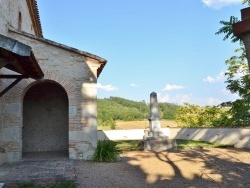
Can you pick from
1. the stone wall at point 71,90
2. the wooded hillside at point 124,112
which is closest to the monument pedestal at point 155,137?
the stone wall at point 71,90

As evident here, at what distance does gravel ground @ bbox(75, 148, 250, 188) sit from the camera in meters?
6.91

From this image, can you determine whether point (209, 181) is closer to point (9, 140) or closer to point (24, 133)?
point (9, 140)

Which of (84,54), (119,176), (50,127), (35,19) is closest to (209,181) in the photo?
(119,176)

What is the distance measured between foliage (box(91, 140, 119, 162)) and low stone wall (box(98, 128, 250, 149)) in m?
7.90

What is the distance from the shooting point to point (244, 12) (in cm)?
270

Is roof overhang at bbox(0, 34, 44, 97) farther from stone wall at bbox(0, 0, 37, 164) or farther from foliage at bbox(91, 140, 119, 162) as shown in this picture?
foliage at bbox(91, 140, 119, 162)

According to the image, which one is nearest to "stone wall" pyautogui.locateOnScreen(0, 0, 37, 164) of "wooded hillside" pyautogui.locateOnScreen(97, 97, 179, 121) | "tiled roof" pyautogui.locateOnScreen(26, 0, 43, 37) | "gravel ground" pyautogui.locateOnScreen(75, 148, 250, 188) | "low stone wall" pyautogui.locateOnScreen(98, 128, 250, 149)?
"gravel ground" pyautogui.locateOnScreen(75, 148, 250, 188)

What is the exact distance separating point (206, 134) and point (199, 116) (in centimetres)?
650

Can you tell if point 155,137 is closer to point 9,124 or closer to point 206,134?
point 206,134

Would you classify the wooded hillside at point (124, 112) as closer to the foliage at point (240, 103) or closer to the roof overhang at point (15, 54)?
the foliage at point (240, 103)

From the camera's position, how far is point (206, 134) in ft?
62.5

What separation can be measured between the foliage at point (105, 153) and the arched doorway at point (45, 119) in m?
3.03

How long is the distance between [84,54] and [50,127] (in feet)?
14.0

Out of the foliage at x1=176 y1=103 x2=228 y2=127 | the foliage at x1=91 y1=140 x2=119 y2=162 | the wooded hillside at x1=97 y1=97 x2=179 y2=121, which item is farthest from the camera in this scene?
the wooded hillside at x1=97 y1=97 x2=179 y2=121
